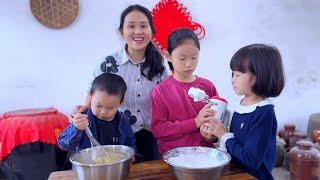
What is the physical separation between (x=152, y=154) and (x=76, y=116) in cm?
59

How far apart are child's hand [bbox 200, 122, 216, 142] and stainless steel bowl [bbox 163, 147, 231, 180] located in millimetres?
145

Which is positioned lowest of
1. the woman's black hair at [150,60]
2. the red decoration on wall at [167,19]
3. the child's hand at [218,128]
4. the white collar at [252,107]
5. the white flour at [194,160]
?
the white flour at [194,160]

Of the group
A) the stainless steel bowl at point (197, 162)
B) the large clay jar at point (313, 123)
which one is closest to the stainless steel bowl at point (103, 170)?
the stainless steel bowl at point (197, 162)

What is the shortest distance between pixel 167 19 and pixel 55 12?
95 cm

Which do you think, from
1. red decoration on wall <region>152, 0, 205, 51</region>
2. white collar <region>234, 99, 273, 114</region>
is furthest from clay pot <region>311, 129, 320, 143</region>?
white collar <region>234, 99, 273, 114</region>

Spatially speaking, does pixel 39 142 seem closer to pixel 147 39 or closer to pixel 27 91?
pixel 27 91

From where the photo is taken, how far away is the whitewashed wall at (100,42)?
2.72 m

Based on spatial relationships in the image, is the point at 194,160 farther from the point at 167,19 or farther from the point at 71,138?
the point at 167,19

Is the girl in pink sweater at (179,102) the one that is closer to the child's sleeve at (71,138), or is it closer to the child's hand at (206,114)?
the child's hand at (206,114)

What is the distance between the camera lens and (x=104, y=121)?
1301 mm

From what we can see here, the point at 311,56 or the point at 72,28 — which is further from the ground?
the point at 72,28

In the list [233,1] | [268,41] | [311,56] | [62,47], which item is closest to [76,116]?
[62,47]

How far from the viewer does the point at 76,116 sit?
1.09 meters

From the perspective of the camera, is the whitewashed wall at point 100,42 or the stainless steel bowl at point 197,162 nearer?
the stainless steel bowl at point 197,162
